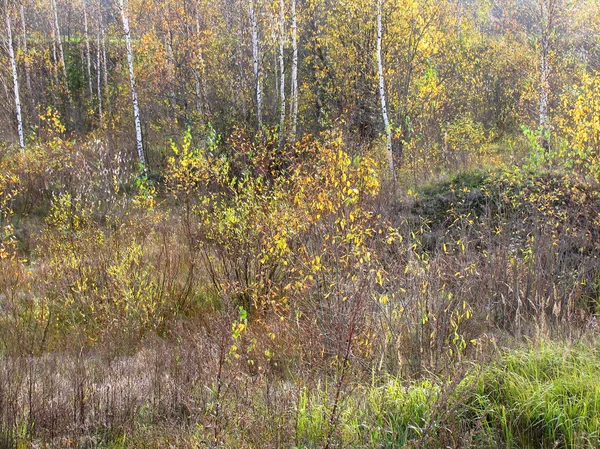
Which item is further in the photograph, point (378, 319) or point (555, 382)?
point (378, 319)

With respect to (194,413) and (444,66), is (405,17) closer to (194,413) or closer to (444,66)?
(444,66)

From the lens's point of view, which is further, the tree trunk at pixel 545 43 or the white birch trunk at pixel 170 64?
the white birch trunk at pixel 170 64

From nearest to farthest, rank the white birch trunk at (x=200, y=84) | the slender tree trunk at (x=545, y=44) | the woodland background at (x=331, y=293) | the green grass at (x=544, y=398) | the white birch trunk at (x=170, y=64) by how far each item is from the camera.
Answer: the green grass at (x=544, y=398) → the woodland background at (x=331, y=293) → the slender tree trunk at (x=545, y=44) → the white birch trunk at (x=200, y=84) → the white birch trunk at (x=170, y=64)

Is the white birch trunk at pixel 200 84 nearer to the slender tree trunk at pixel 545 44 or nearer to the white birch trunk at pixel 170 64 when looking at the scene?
the white birch trunk at pixel 170 64

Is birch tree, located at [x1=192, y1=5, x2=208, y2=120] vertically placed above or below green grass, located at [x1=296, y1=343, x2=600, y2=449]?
above

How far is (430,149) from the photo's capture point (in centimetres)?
1279

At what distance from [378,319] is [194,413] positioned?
1.94 meters

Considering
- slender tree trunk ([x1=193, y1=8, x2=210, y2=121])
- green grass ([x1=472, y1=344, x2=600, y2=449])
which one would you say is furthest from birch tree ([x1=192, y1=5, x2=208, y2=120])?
green grass ([x1=472, y1=344, x2=600, y2=449])

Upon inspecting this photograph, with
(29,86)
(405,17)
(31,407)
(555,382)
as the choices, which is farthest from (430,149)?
(29,86)

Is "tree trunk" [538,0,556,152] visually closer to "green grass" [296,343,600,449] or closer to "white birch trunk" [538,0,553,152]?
"white birch trunk" [538,0,553,152]

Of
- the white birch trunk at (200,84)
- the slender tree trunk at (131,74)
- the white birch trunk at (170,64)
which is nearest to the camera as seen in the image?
the slender tree trunk at (131,74)

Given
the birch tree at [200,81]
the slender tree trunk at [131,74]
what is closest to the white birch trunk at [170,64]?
the birch tree at [200,81]

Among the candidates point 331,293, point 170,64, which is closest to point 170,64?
point 170,64

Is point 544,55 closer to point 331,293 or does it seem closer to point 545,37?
point 545,37
